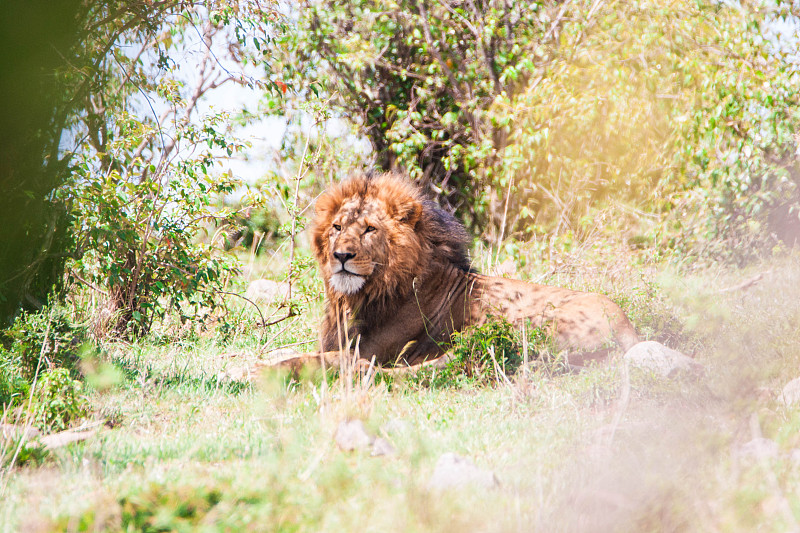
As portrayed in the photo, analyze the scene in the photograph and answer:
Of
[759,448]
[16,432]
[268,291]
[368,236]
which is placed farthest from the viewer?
[268,291]

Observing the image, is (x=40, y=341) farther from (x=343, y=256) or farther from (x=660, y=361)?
(x=660, y=361)

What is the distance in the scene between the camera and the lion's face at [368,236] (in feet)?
16.8

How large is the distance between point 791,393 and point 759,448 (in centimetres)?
114

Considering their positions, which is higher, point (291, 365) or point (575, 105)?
point (575, 105)

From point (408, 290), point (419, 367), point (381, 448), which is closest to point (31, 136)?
point (408, 290)

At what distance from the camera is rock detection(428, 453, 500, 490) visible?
8.39 feet

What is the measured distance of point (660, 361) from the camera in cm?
416

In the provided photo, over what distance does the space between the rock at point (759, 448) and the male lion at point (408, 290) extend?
2022mm

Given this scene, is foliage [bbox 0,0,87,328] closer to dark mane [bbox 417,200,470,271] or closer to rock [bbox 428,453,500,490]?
dark mane [bbox 417,200,470,271]

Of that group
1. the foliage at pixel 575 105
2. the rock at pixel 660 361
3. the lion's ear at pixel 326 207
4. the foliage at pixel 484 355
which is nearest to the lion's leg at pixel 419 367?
the foliage at pixel 484 355

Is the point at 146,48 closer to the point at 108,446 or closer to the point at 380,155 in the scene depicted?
the point at 108,446

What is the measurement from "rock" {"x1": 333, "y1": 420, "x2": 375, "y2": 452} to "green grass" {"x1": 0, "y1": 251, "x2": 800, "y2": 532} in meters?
0.05

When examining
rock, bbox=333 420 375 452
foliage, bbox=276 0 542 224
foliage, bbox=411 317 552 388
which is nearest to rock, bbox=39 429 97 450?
rock, bbox=333 420 375 452

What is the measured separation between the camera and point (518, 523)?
2.26 m
